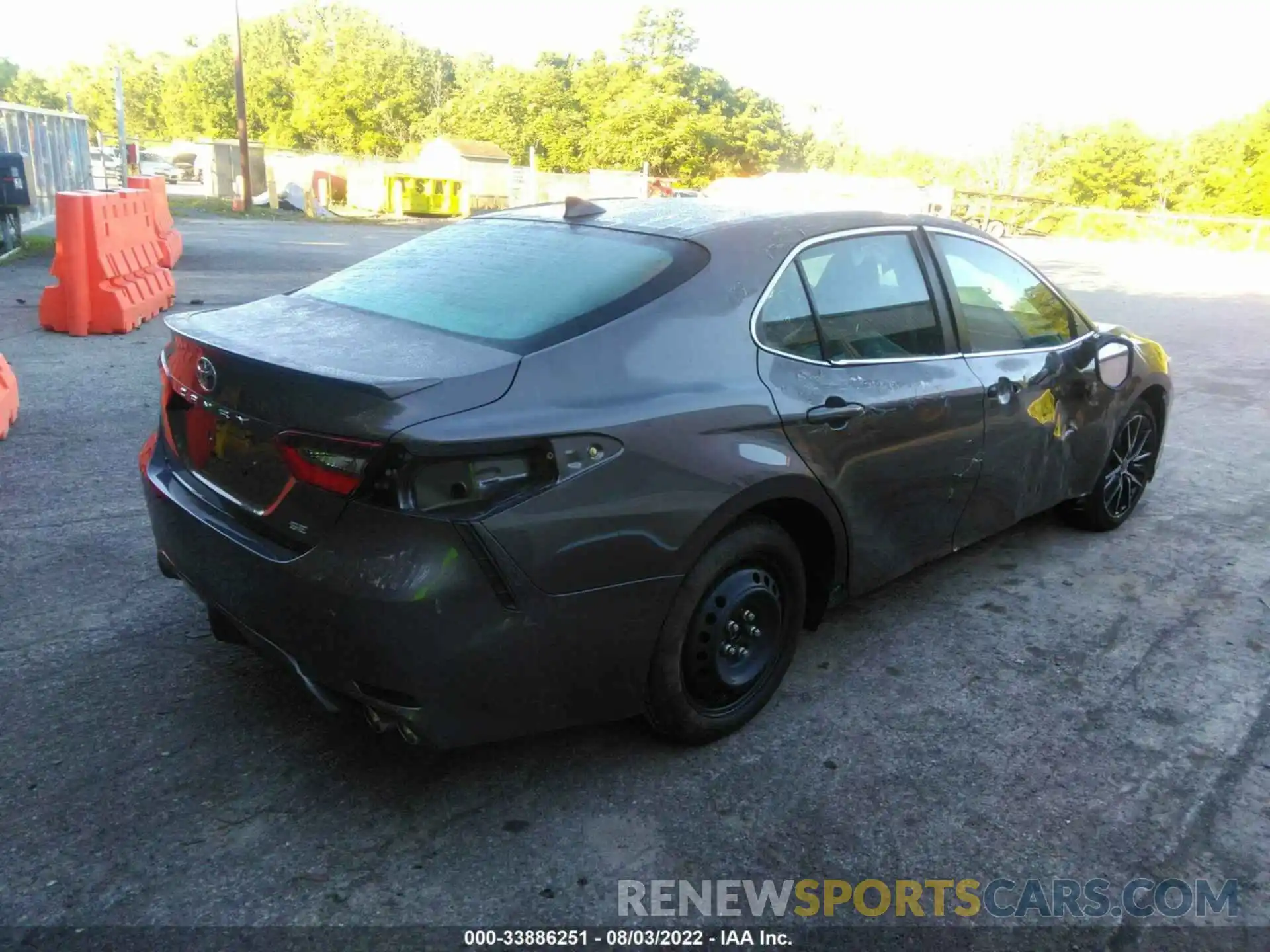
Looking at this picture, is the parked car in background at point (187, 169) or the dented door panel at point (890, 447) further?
the parked car in background at point (187, 169)

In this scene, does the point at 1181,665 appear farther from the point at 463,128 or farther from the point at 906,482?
the point at 463,128

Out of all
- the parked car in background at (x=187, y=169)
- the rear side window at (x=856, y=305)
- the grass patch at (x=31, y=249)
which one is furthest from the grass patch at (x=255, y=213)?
the rear side window at (x=856, y=305)

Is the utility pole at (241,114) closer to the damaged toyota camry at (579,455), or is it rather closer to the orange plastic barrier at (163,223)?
the orange plastic barrier at (163,223)

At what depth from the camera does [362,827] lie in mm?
2559

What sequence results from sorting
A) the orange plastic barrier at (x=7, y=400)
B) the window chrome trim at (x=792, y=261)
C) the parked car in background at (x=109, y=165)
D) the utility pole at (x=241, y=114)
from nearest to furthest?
the window chrome trim at (x=792, y=261) → the orange plastic barrier at (x=7, y=400) → the utility pole at (x=241, y=114) → the parked car in background at (x=109, y=165)

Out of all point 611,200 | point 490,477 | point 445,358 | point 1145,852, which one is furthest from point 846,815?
point 611,200

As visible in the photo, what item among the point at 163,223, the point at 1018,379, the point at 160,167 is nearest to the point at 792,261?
the point at 1018,379

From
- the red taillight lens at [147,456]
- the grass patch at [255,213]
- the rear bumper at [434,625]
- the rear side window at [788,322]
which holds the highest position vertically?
the rear side window at [788,322]

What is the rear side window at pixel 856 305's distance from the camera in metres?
3.09

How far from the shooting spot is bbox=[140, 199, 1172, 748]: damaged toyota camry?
2.31 metres

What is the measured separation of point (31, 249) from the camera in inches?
585

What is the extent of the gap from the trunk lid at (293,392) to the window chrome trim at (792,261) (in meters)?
0.85

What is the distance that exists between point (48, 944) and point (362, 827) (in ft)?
2.36

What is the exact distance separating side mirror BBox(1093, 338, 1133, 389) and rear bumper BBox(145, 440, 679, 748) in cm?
283
